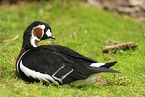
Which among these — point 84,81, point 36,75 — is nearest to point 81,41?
point 84,81

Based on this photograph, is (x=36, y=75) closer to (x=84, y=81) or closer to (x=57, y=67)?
(x=57, y=67)

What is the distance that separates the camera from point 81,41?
6.33 meters

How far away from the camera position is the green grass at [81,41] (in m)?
3.33

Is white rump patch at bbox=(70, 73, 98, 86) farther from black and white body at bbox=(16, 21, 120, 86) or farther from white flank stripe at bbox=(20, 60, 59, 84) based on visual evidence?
white flank stripe at bbox=(20, 60, 59, 84)

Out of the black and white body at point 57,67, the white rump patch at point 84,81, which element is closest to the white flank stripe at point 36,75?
the black and white body at point 57,67

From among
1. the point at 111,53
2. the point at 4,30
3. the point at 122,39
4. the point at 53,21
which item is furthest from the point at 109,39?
the point at 4,30

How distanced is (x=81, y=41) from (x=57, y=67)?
3.02 metres

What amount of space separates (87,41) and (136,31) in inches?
89.7

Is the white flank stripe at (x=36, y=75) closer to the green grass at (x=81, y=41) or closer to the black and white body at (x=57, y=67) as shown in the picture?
the black and white body at (x=57, y=67)

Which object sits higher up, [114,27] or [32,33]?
[32,33]

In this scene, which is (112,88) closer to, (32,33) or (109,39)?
(32,33)

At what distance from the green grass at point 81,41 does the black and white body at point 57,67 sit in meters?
0.13

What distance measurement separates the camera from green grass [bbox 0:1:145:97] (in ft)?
10.9

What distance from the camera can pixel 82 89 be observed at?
3455mm
